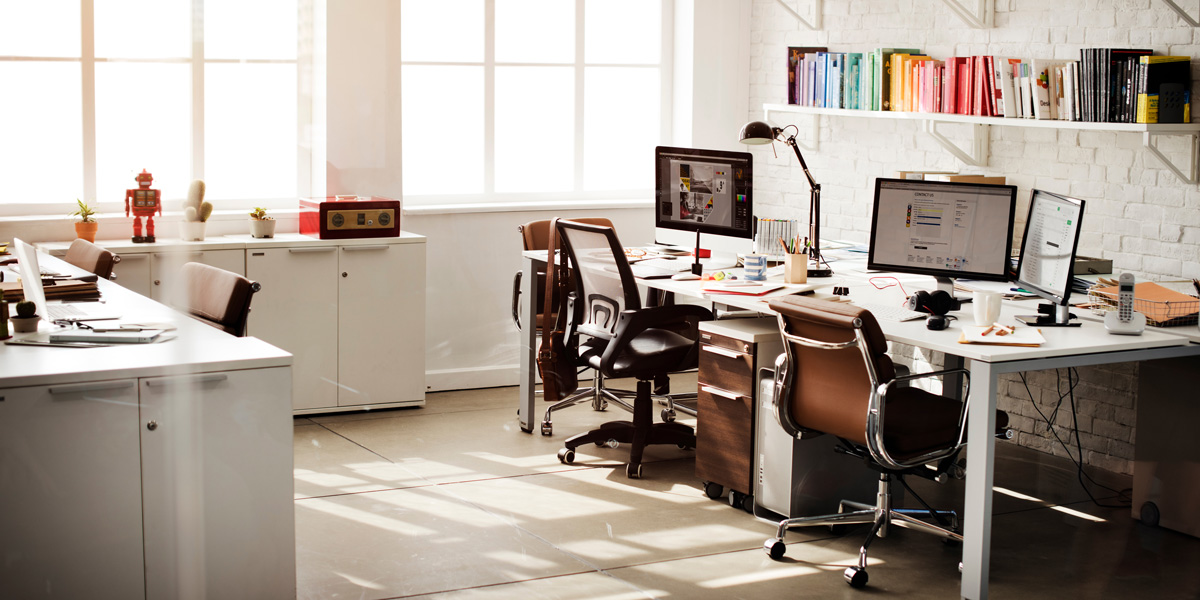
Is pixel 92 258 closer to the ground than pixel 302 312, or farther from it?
farther from it

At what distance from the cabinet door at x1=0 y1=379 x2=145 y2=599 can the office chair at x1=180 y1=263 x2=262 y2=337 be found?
0.80 m

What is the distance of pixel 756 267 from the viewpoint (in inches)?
176

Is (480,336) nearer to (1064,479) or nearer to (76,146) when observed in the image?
(76,146)

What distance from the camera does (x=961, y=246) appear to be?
4012 mm

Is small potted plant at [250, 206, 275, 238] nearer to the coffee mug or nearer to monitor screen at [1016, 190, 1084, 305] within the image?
the coffee mug

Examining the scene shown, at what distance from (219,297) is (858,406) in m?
1.95

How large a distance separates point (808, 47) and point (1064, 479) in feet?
8.09

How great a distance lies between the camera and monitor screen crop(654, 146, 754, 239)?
186 inches

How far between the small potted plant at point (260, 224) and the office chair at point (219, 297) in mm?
1405

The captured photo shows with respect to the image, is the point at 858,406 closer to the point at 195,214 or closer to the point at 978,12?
the point at 978,12

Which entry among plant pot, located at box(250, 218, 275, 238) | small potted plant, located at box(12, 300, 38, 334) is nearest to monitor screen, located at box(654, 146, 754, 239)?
plant pot, located at box(250, 218, 275, 238)

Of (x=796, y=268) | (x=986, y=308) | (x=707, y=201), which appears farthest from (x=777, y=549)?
(x=707, y=201)

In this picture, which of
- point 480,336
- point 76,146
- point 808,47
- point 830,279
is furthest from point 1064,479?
point 76,146

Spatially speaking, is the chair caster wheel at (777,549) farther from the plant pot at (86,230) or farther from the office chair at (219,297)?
the plant pot at (86,230)
